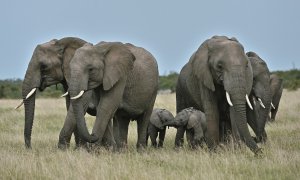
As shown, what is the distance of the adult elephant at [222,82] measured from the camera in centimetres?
1067

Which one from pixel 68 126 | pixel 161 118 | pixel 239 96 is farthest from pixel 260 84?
pixel 68 126

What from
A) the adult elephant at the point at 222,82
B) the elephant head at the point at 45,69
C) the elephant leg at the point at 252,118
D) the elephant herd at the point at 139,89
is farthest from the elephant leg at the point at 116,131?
the elephant leg at the point at 252,118

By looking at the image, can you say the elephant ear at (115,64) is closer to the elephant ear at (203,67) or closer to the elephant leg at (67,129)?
the elephant leg at (67,129)

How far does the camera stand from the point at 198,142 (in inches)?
532

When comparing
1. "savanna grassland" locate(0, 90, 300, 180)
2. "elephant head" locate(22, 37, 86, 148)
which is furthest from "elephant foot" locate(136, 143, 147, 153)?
"elephant head" locate(22, 37, 86, 148)

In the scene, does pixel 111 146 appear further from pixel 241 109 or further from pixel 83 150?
pixel 241 109

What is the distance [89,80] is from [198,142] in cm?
321

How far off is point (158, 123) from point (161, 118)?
0.14 meters

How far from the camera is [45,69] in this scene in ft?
42.0

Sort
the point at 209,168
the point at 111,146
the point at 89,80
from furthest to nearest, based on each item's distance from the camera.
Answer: the point at 111,146, the point at 89,80, the point at 209,168

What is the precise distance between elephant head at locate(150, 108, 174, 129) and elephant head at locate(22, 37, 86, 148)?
2553 mm

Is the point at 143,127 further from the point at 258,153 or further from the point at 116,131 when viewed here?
the point at 258,153

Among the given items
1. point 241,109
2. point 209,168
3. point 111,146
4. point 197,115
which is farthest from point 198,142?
point 209,168

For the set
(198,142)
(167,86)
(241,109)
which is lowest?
(167,86)
